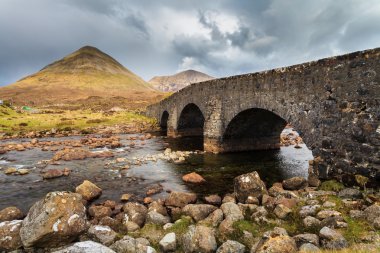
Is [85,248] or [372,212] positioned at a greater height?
[372,212]

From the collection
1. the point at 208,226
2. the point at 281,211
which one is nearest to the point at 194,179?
the point at 208,226

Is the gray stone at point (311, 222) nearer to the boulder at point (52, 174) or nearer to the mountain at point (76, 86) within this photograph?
the boulder at point (52, 174)

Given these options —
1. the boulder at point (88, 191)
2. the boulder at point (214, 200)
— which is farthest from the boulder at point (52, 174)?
the boulder at point (214, 200)

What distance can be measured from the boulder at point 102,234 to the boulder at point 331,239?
5636 mm

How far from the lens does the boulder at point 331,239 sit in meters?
6.91

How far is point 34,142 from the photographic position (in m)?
29.5

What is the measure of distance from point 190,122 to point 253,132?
12.1m

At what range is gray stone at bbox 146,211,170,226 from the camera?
9953 millimetres

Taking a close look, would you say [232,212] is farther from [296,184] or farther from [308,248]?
[296,184]

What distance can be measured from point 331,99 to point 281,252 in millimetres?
7442

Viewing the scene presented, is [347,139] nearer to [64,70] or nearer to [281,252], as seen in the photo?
[281,252]

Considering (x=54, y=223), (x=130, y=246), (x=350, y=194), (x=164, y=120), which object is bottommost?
(x=130, y=246)

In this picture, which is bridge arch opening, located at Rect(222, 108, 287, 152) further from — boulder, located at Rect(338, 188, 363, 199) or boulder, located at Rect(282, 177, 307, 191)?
boulder, located at Rect(338, 188, 363, 199)

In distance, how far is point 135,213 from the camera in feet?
33.9
